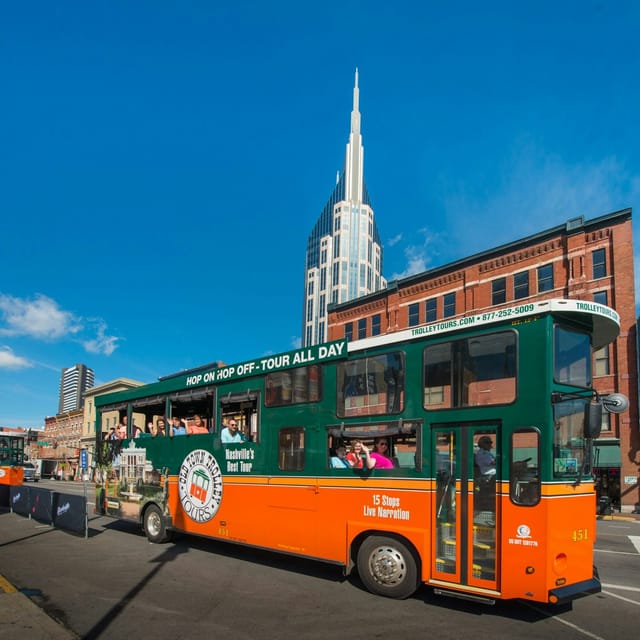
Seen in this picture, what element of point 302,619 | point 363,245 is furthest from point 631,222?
point 363,245

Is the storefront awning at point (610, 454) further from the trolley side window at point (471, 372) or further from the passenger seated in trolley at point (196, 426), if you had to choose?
the trolley side window at point (471, 372)

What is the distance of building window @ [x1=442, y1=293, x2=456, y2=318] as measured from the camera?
3956 cm

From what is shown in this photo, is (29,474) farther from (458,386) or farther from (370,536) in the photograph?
(458,386)

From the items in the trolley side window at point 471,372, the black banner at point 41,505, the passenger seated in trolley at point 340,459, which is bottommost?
the black banner at point 41,505

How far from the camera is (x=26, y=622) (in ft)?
20.1

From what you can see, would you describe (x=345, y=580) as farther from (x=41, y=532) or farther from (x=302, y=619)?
(x=41, y=532)

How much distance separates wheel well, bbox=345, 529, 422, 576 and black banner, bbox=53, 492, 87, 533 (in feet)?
25.6

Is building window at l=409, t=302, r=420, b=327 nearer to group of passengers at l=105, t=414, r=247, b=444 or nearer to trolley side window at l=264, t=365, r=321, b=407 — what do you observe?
group of passengers at l=105, t=414, r=247, b=444

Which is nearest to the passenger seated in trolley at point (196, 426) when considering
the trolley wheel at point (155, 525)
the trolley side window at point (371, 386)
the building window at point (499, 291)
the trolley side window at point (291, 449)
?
the trolley wheel at point (155, 525)

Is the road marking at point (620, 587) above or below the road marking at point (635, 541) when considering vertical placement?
above

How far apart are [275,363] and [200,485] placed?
3.31m

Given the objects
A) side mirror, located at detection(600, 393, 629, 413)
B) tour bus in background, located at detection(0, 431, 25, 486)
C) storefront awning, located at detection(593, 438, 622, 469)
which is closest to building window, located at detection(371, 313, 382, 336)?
storefront awning, located at detection(593, 438, 622, 469)

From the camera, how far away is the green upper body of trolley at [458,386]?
6.60 m

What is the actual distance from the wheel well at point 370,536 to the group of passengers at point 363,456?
883mm
